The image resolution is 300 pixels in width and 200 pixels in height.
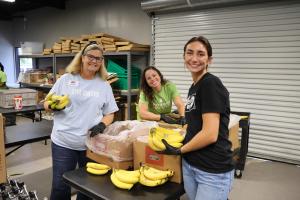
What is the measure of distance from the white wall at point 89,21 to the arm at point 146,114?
98.1 inches

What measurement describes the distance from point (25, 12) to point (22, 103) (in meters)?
5.34

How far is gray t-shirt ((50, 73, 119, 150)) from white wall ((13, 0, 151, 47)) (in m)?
3.31

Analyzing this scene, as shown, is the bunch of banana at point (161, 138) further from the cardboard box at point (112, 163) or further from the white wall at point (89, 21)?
the white wall at point (89, 21)

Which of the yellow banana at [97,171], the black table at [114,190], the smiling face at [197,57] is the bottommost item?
the black table at [114,190]

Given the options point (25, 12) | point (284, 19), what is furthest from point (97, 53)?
point (25, 12)

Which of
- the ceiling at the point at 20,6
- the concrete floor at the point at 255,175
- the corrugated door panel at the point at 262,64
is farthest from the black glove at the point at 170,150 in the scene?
the ceiling at the point at 20,6

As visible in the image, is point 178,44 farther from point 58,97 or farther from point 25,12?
point 25,12

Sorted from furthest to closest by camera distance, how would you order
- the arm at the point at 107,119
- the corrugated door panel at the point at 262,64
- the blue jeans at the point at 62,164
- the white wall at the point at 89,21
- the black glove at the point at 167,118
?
the white wall at the point at 89,21 < the corrugated door panel at the point at 262,64 < the black glove at the point at 167,118 < the arm at the point at 107,119 < the blue jeans at the point at 62,164

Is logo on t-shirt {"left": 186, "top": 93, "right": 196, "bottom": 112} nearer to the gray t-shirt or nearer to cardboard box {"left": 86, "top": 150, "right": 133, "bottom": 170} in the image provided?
cardboard box {"left": 86, "top": 150, "right": 133, "bottom": 170}

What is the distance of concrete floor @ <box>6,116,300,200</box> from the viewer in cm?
293

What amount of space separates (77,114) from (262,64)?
300 cm

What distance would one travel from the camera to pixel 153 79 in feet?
9.25

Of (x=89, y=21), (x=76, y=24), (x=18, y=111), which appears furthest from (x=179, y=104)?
A: (x=76, y=24)

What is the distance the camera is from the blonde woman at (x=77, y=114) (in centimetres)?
190
